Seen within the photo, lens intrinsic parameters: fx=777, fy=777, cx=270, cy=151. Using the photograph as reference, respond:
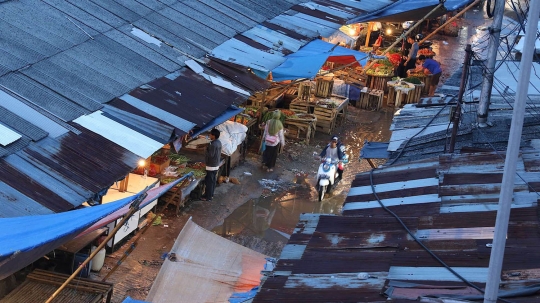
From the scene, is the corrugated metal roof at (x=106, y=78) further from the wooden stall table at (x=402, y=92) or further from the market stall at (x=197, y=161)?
the wooden stall table at (x=402, y=92)

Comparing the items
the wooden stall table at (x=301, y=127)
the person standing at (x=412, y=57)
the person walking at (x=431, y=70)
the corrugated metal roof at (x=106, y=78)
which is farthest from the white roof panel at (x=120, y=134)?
the person standing at (x=412, y=57)

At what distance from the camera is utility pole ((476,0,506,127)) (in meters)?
10.9

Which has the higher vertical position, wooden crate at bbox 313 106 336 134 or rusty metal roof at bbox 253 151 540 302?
wooden crate at bbox 313 106 336 134

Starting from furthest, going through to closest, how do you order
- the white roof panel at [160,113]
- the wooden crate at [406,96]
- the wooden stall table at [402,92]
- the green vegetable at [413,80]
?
1. the green vegetable at [413,80]
2. the wooden crate at [406,96]
3. the wooden stall table at [402,92]
4. the white roof panel at [160,113]

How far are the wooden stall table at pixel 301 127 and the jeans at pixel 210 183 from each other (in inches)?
163

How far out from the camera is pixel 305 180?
16.8 meters

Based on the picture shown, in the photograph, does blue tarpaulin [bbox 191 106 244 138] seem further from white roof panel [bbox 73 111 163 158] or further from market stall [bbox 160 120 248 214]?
market stall [bbox 160 120 248 214]

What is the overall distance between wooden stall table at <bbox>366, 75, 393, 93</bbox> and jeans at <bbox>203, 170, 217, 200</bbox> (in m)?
9.02

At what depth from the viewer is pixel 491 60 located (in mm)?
11250

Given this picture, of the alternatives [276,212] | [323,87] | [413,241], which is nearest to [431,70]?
[323,87]

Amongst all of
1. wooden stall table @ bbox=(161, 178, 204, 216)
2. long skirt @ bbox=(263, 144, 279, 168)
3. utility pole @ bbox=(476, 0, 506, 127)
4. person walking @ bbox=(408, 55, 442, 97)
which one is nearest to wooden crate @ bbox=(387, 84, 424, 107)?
person walking @ bbox=(408, 55, 442, 97)

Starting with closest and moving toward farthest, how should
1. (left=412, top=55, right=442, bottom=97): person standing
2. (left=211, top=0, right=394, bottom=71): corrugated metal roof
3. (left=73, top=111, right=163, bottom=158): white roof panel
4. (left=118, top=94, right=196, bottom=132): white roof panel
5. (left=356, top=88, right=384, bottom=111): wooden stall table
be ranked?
(left=73, top=111, right=163, bottom=158): white roof panel < (left=118, top=94, right=196, bottom=132): white roof panel < (left=211, top=0, right=394, bottom=71): corrugated metal roof < (left=356, top=88, right=384, bottom=111): wooden stall table < (left=412, top=55, right=442, bottom=97): person standing

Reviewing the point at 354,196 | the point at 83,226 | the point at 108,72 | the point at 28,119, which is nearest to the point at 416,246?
the point at 354,196

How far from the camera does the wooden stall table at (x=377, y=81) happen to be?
22672mm
